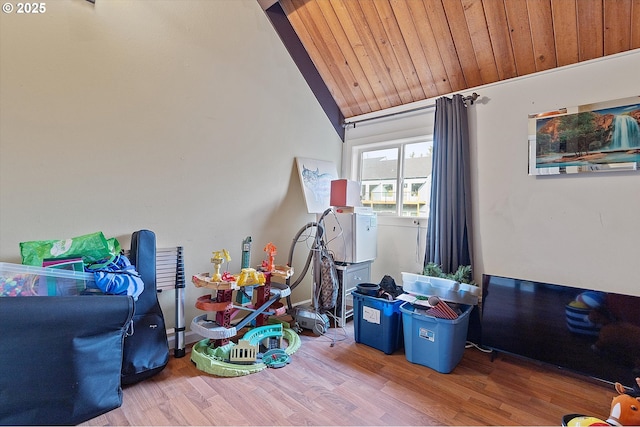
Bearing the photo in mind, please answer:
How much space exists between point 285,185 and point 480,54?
213cm

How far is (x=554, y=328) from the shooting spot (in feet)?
6.86

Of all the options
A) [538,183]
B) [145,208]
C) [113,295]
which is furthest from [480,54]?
[113,295]

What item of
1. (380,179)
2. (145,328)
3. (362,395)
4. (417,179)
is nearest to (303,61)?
(380,179)

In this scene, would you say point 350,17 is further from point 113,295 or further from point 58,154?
point 113,295

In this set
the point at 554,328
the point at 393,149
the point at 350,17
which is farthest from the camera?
the point at 393,149

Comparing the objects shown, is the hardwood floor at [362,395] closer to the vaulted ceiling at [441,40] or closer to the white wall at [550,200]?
the white wall at [550,200]

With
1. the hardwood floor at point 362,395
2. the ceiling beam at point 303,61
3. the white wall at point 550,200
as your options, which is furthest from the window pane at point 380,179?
the hardwood floor at point 362,395

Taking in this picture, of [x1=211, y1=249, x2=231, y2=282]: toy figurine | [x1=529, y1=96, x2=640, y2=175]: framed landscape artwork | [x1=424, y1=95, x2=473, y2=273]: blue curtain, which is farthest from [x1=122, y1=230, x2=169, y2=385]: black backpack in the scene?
[x1=529, y1=96, x2=640, y2=175]: framed landscape artwork

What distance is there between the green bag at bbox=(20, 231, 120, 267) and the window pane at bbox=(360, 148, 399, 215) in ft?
8.50

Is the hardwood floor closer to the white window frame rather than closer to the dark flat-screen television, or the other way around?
the dark flat-screen television

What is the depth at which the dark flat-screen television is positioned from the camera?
1.87m

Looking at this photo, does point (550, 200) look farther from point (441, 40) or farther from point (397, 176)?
point (441, 40)

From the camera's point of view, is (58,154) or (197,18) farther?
(197,18)

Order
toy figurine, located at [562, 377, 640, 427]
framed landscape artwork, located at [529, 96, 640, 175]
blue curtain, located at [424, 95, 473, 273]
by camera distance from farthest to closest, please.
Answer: blue curtain, located at [424, 95, 473, 273] < framed landscape artwork, located at [529, 96, 640, 175] < toy figurine, located at [562, 377, 640, 427]
